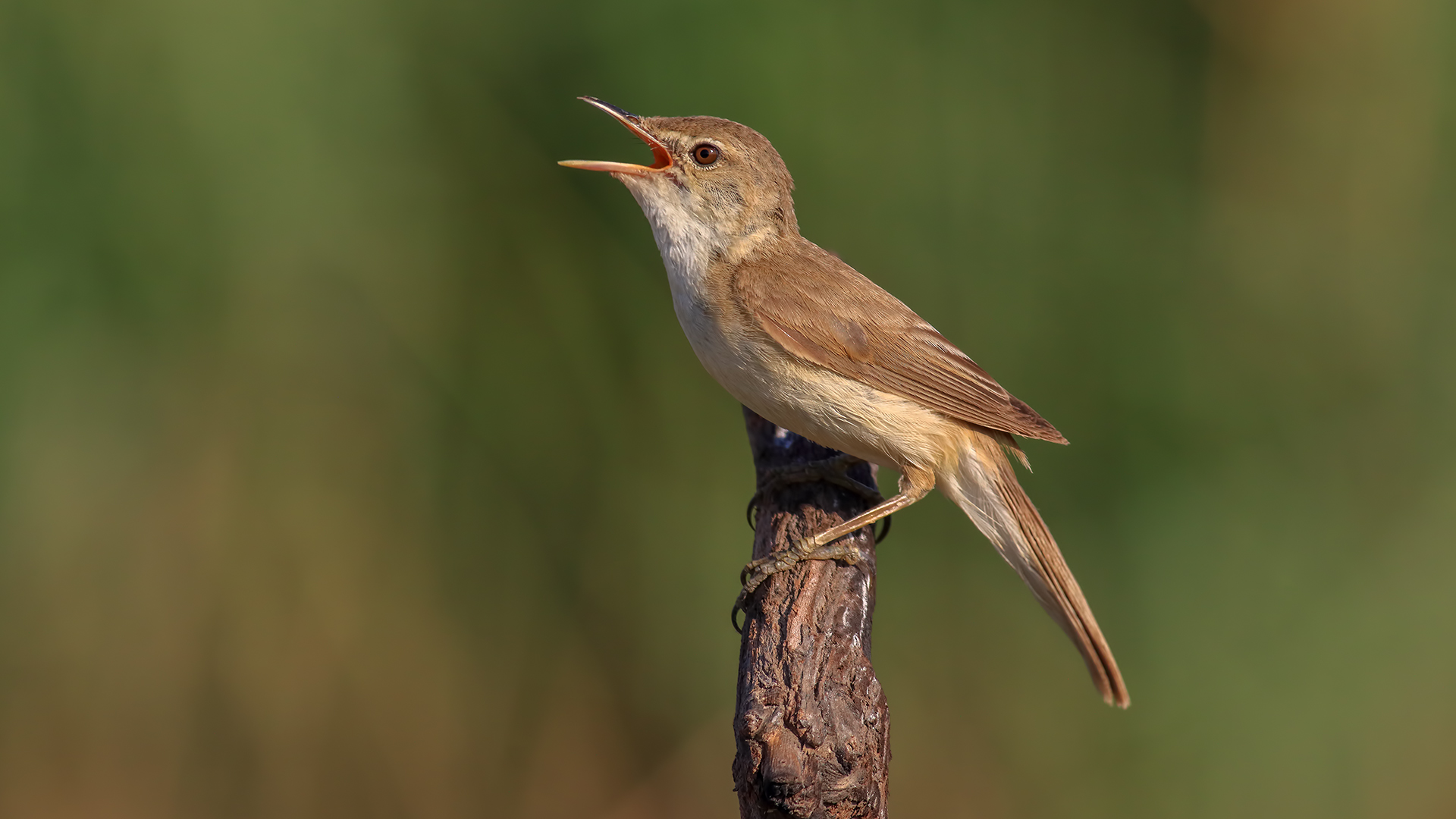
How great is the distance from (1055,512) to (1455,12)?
88.8 inches

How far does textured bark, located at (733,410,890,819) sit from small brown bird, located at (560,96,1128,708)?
0.17 metres

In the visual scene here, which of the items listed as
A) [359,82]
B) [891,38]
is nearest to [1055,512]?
[891,38]

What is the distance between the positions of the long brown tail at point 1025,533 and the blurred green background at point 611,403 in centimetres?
46

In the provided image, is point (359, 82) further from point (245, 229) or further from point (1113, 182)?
point (1113, 182)

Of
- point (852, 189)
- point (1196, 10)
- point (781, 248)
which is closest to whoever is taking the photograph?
point (781, 248)

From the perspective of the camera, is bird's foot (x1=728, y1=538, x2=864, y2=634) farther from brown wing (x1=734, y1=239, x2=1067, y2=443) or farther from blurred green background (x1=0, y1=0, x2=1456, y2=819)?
blurred green background (x1=0, y1=0, x2=1456, y2=819)

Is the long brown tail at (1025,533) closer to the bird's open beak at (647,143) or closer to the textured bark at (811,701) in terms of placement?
the textured bark at (811,701)

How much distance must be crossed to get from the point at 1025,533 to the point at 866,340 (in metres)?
0.77

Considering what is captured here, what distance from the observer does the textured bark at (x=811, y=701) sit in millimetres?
2018

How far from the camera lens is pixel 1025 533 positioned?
3066mm

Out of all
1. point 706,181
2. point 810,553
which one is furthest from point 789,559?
point 706,181

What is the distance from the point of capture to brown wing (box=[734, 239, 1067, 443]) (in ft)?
9.25

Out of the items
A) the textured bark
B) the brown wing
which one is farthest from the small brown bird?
the textured bark

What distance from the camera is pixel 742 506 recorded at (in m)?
3.92
